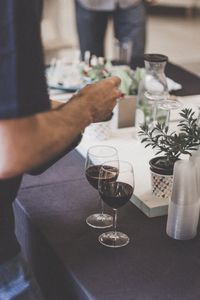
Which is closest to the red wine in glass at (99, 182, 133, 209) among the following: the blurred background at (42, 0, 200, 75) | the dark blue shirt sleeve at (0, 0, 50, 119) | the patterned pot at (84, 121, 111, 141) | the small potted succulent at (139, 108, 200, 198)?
the small potted succulent at (139, 108, 200, 198)

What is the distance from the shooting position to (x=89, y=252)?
117cm

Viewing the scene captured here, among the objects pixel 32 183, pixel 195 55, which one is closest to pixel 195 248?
pixel 32 183

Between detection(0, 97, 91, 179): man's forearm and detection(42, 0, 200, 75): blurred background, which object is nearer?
detection(0, 97, 91, 179): man's forearm

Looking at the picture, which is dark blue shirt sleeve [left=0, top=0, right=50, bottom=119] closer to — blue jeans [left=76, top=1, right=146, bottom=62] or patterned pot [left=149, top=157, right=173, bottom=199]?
patterned pot [left=149, top=157, right=173, bottom=199]

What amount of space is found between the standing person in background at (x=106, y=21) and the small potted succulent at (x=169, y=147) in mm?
1888

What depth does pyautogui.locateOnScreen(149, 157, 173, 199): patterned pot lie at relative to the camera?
4.38 feet

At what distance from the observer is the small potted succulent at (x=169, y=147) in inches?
49.7

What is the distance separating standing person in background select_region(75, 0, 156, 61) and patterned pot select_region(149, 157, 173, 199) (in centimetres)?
189

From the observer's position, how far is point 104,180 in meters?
1.20

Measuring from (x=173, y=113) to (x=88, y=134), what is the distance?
0.37 m

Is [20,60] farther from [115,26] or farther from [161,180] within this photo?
[115,26]

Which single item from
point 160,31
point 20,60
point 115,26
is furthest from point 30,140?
point 160,31

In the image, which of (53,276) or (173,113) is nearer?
(53,276)

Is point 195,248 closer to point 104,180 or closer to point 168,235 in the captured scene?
point 168,235
